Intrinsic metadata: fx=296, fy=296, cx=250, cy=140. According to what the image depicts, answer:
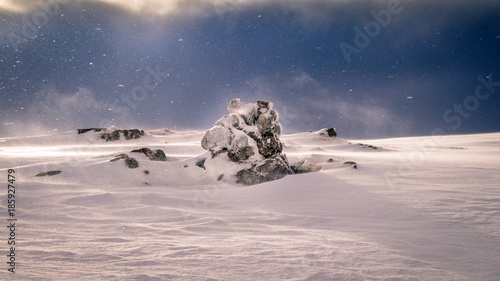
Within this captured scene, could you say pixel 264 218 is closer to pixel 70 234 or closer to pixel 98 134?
pixel 70 234

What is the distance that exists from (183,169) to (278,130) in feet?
9.13

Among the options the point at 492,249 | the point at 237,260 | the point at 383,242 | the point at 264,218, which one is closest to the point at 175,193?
the point at 264,218

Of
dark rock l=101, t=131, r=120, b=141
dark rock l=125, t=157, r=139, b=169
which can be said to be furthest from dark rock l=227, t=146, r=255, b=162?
dark rock l=101, t=131, r=120, b=141

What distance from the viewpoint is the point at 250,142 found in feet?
25.4

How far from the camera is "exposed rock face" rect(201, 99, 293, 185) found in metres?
7.18

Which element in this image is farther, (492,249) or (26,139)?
(26,139)

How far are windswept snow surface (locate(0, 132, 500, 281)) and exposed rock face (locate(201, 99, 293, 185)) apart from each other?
2.75ft

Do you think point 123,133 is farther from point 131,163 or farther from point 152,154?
point 131,163

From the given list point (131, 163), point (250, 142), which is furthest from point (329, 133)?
point (131, 163)

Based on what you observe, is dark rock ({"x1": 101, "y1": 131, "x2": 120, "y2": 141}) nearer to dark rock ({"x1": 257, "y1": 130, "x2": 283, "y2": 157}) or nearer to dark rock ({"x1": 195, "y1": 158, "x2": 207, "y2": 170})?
dark rock ({"x1": 195, "y1": 158, "x2": 207, "y2": 170})

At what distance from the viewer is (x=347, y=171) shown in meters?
Answer: 6.80

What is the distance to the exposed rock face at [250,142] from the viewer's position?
7.18 metres

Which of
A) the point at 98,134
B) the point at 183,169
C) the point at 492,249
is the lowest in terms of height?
the point at 492,249

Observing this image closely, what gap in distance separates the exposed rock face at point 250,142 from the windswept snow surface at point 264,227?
2.75 ft
